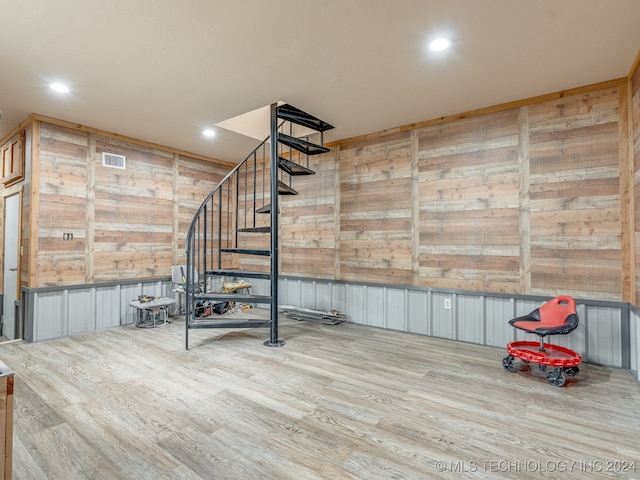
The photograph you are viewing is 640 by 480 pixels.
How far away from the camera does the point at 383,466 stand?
6.02 feet

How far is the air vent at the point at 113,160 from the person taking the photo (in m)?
4.88

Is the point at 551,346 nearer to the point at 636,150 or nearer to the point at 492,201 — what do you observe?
the point at 492,201

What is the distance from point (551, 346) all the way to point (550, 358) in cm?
49

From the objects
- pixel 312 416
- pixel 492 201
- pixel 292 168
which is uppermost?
pixel 292 168

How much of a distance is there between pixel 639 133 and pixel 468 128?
5.39 ft

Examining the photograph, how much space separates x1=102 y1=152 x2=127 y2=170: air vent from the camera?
4.88 m

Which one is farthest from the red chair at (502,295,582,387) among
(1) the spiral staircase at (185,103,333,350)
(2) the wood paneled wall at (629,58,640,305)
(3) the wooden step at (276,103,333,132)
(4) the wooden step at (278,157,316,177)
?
(3) the wooden step at (276,103,333,132)

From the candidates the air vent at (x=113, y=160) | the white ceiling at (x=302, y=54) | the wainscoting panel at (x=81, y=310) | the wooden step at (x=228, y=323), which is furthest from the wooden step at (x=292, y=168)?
the wainscoting panel at (x=81, y=310)

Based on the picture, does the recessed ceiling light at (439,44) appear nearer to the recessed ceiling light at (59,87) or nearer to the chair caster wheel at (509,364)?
the chair caster wheel at (509,364)

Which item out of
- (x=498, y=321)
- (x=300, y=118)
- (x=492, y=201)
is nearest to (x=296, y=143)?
(x=300, y=118)

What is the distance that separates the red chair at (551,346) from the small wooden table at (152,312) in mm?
4616

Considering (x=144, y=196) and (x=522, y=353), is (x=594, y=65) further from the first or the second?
(x=144, y=196)

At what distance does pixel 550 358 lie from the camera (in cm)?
288

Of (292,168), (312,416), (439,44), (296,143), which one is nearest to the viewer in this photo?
(312,416)
